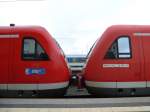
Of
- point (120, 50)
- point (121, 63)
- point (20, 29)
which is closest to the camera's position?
point (121, 63)

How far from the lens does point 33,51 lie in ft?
41.2

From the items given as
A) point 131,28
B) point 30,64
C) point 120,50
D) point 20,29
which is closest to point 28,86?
point 30,64

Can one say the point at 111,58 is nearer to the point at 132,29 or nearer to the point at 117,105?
the point at 132,29

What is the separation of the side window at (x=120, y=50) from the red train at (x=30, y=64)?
4.32ft

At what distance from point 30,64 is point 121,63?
7.81 feet

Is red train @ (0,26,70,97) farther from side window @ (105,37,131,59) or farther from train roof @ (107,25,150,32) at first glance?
train roof @ (107,25,150,32)

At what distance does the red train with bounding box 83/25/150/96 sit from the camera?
40.4ft

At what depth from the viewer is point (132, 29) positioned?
12.5m

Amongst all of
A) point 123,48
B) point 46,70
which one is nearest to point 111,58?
point 123,48

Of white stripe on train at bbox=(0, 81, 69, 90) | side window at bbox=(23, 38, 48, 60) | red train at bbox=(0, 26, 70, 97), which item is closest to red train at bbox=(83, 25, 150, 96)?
red train at bbox=(0, 26, 70, 97)

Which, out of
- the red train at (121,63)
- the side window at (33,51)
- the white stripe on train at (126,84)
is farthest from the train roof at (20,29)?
the white stripe on train at (126,84)

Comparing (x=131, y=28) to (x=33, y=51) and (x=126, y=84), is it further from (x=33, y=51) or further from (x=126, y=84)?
(x=33, y=51)

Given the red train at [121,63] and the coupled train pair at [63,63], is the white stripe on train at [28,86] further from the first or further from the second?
the red train at [121,63]

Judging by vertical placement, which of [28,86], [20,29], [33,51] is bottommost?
[28,86]
